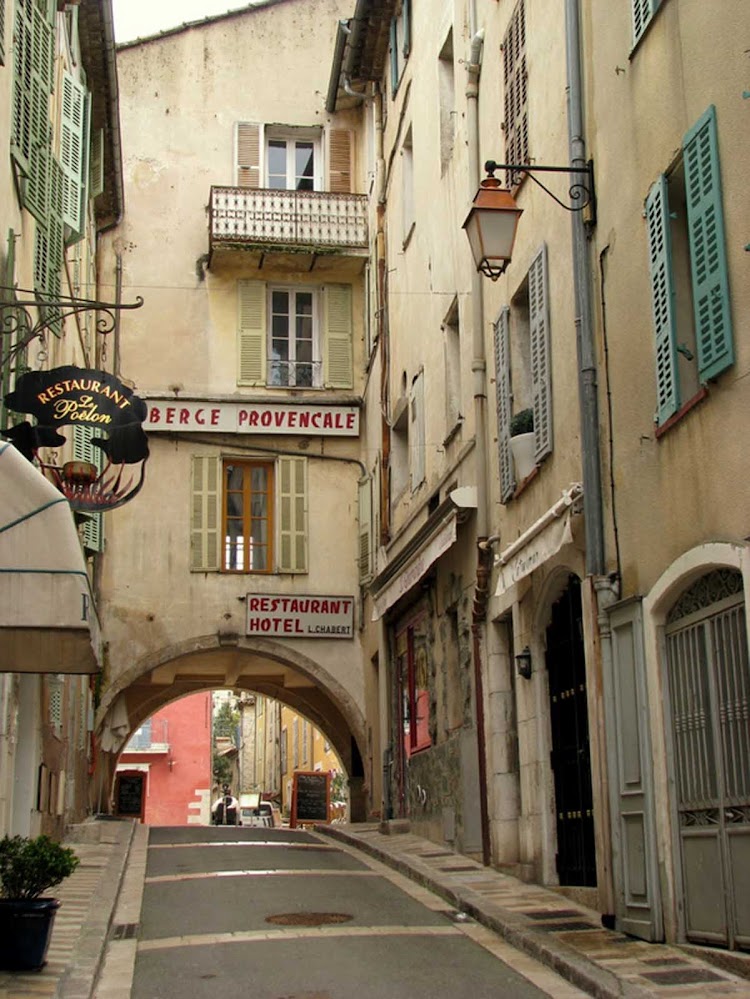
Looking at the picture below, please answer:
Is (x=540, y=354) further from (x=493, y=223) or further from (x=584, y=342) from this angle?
(x=493, y=223)

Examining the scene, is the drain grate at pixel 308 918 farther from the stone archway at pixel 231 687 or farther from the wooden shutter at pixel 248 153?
the wooden shutter at pixel 248 153

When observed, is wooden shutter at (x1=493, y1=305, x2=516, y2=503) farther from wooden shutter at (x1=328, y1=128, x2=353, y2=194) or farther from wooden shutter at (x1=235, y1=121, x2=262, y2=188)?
wooden shutter at (x1=235, y1=121, x2=262, y2=188)

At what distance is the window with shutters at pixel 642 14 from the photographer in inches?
338

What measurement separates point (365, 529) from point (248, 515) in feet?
6.51

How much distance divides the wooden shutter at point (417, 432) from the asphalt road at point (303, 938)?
535 centimetres

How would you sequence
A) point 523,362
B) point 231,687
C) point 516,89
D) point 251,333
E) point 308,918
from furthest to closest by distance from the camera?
point 231,687
point 251,333
point 516,89
point 523,362
point 308,918

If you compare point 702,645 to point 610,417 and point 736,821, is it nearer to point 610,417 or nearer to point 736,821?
point 736,821

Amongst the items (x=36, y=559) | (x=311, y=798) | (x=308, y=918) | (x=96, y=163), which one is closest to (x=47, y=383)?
(x=36, y=559)

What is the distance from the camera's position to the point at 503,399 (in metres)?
12.7

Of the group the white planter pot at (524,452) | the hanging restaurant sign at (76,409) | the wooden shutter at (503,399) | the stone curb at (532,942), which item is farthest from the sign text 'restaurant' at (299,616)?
the hanging restaurant sign at (76,409)

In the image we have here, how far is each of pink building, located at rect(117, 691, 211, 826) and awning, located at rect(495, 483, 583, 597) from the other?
30.2 m

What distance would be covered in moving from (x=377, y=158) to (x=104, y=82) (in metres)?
4.45

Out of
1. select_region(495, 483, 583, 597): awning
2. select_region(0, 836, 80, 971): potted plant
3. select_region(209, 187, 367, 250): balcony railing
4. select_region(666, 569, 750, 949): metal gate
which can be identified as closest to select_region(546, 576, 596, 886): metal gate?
select_region(495, 483, 583, 597): awning

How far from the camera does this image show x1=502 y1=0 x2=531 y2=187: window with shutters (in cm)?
1228
